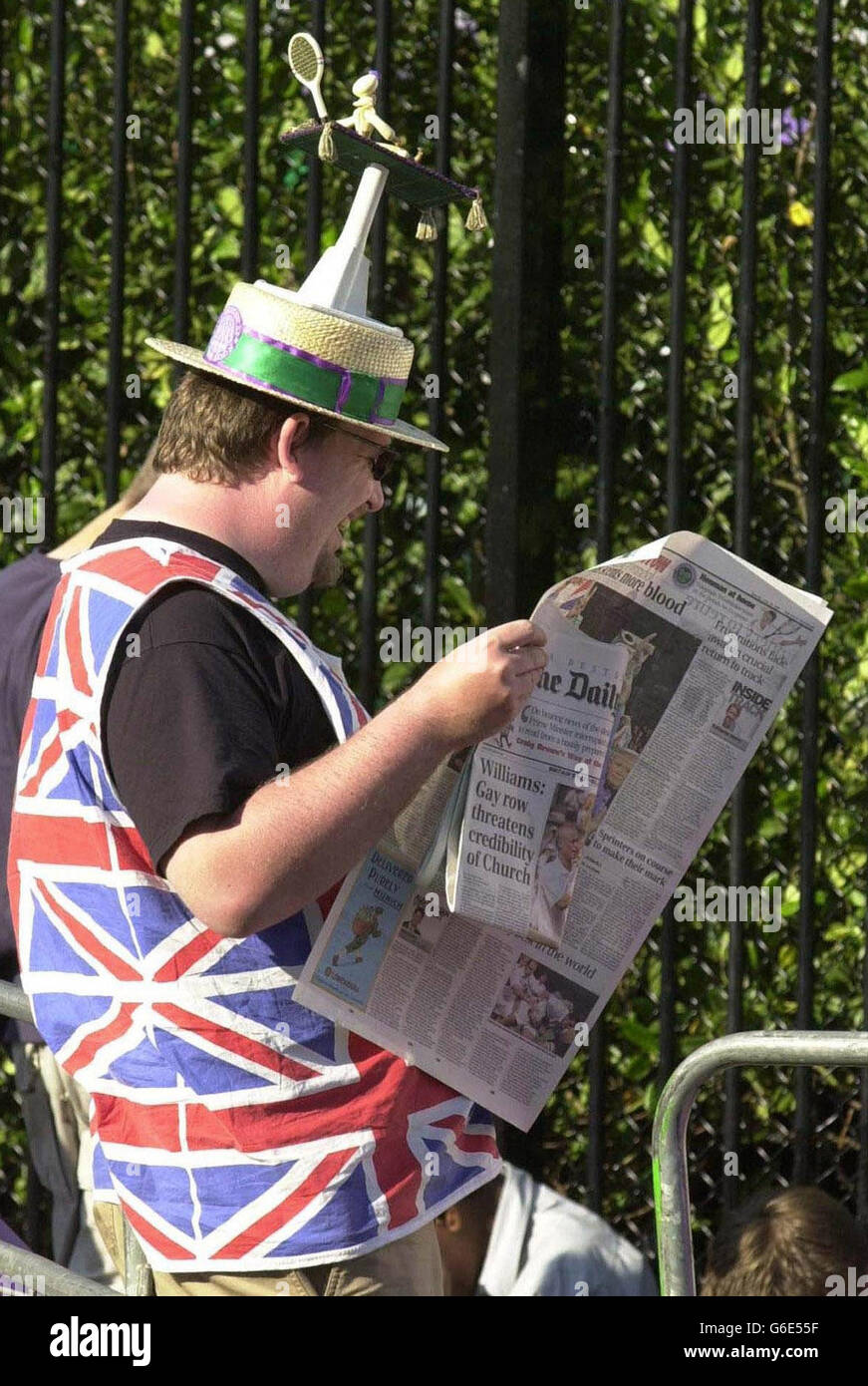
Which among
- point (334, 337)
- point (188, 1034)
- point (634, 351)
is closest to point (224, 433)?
point (334, 337)

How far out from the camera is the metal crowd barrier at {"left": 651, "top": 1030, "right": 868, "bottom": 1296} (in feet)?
6.12

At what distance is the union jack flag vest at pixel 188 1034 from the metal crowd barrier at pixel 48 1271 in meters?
0.22

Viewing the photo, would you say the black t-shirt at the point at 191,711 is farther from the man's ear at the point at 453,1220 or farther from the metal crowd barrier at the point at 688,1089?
the man's ear at the point at 453,1220

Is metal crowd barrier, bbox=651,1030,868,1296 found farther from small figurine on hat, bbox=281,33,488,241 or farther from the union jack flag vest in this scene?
small figurine on hat, bbox=281,33,488,241

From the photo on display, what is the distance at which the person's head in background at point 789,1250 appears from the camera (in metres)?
2.62

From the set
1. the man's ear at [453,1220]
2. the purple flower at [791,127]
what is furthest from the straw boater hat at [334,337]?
the purple flower at [791,127]

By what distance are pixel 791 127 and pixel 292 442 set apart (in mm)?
2428

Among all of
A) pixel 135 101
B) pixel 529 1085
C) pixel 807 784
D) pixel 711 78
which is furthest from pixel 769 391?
pixel 529 1085

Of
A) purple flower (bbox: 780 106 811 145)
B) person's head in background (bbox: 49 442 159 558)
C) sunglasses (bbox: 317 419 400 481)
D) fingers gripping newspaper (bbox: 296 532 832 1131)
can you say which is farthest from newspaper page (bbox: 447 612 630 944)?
purple flower (bbox: 780 106 811 145)

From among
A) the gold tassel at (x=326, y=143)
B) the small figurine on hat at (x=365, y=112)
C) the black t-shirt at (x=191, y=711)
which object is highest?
the small figurine on hat at (x=365, y=112)

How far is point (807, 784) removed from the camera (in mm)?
3355

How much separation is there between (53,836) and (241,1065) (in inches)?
11.5

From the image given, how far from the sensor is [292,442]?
192cm

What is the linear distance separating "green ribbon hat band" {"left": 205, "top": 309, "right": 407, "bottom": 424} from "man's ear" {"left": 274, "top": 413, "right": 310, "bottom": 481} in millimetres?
30
